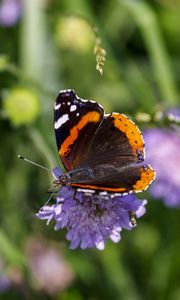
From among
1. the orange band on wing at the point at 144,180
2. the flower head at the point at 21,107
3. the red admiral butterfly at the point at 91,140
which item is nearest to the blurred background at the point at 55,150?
the flower head at the point at 21,107

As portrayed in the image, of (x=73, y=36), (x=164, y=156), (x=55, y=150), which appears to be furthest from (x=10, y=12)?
(x=55, y=150)

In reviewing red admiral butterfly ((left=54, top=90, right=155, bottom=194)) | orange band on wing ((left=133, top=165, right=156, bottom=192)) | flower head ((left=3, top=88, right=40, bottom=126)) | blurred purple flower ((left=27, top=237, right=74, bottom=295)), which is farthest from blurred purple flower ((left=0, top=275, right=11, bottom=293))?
orange band on wing ((left=133, top=165, right=156, bottom=192))

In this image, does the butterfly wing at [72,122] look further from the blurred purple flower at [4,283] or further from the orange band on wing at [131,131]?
the blurred purple flower at [4,283]

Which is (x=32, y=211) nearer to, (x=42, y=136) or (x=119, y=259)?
(x=42, y=136)

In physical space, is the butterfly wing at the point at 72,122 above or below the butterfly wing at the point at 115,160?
above

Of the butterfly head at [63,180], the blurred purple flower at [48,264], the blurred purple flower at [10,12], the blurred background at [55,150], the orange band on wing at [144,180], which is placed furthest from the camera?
the blurred purple flower at [10,12]

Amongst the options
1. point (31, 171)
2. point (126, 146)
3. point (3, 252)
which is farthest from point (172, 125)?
point (31, 171)

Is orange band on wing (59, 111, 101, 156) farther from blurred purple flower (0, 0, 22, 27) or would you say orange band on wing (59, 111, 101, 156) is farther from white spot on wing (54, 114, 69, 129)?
blurred purple flower (0, 0, 22, 27)
